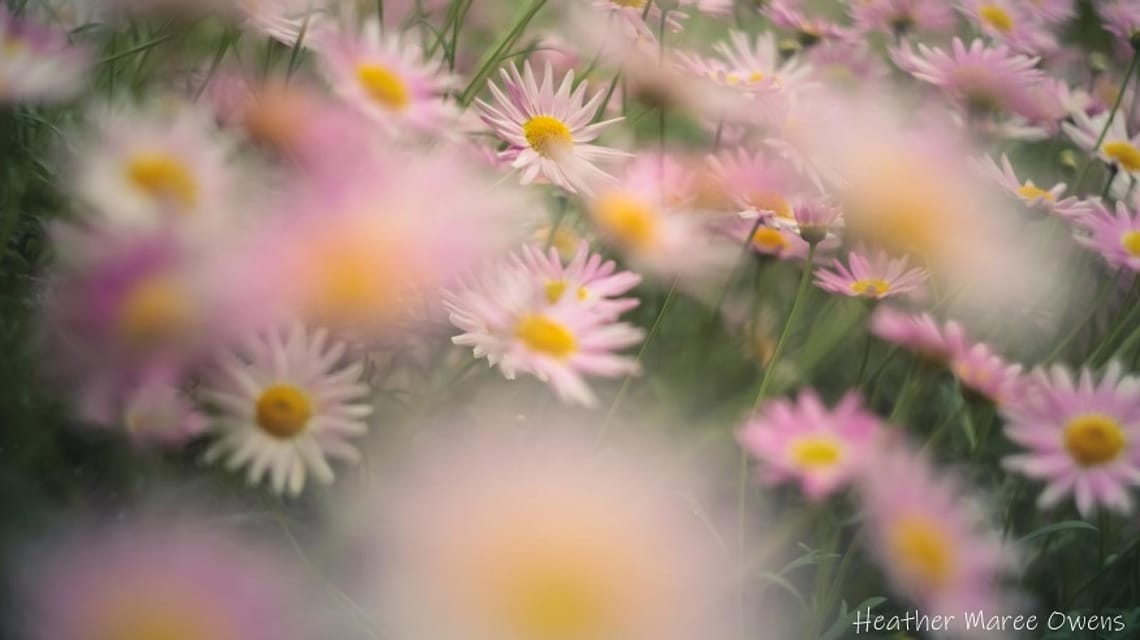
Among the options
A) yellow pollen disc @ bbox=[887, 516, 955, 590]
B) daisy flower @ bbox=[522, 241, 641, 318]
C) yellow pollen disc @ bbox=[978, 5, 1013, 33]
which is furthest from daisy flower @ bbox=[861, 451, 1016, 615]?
yellow pollen disc @ bbox=[978, 5, 1013, 33]

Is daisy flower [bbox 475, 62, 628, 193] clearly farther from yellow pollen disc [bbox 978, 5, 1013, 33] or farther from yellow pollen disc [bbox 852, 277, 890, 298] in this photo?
yellow pollen disc [bbox 978, 5, 1013, 33]

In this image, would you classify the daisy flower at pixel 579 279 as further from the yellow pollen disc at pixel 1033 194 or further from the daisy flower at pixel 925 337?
the yellow pollen disc at pixel 1033 194

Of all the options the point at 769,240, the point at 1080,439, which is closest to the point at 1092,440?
the point at 1080,439

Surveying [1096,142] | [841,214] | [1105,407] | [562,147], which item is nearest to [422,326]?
[562,147]

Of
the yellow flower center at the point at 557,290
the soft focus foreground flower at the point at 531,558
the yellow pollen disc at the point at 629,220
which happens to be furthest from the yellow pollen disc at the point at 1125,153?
the soft focus foreground flower at the point at 531,558

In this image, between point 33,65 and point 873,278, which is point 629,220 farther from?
point 33,65

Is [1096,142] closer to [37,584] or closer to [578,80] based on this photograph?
[578,80]
